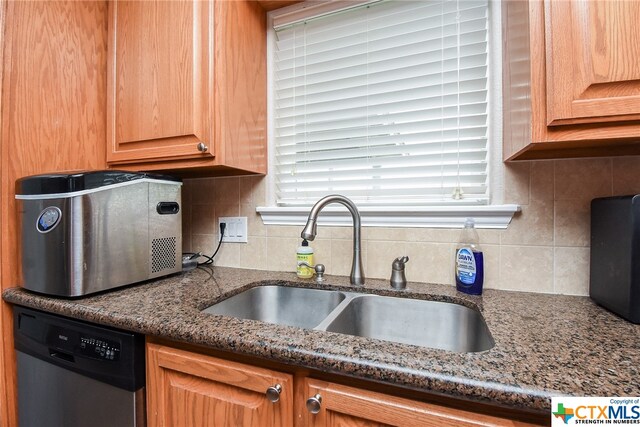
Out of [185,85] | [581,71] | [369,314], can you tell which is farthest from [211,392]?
[581,71]

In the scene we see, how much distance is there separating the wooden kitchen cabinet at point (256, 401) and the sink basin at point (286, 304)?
302 mm

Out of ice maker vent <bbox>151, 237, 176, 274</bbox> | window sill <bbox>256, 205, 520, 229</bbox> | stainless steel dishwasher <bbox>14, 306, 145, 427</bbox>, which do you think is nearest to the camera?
stainless steel dishwasher <bbox>14, 306, 145, 427</bbox>

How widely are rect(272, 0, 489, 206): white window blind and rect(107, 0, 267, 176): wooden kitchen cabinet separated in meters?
0.17

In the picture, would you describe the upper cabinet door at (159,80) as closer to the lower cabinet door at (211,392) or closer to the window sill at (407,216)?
the window sill at (407,216)

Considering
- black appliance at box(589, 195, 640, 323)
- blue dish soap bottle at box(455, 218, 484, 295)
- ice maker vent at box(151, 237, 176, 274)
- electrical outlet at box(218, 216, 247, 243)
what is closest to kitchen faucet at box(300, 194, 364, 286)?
blue dish soap bottle at box(455, 218, 484, 295)

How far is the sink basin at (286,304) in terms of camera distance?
103 centimetres

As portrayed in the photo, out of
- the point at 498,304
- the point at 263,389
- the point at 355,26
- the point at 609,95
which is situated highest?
the point at 355,26

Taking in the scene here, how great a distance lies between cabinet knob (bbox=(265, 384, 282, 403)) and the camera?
0.59 m

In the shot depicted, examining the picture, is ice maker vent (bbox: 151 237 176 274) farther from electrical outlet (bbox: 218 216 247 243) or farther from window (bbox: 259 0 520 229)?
window (bbox: 259 0 520 229)

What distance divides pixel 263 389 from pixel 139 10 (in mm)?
1431

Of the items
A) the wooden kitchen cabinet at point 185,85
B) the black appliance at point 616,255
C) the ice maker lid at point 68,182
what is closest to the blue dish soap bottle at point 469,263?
the black appliance at point 616,255

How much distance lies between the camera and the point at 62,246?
2.88 ft

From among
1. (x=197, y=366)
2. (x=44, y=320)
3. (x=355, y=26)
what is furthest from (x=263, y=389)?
(x=355, y=26)

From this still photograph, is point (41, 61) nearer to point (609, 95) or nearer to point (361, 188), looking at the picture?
point (361, 188)
